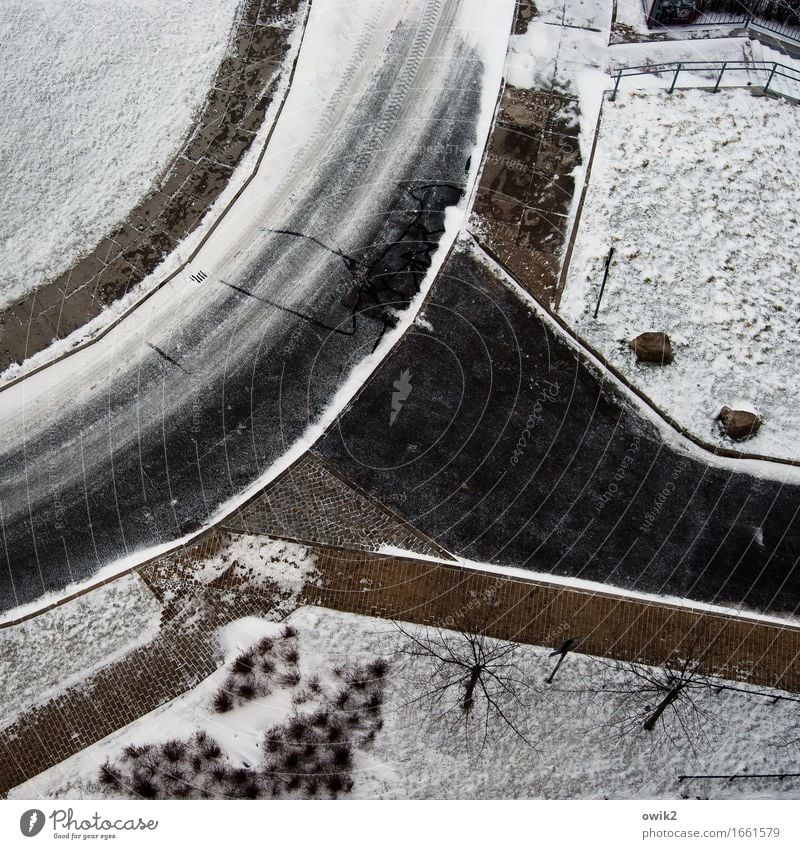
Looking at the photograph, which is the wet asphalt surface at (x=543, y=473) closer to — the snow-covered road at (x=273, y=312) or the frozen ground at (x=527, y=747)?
the snow-covered road at (x=273, y=312)

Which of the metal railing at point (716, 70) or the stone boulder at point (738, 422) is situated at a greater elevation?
the metal railing at point (716, 70)

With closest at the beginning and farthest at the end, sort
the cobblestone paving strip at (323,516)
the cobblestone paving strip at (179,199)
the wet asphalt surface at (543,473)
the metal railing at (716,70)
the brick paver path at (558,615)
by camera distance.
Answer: the brick paver path at (558,615) → the wet asphalt surface at (543,473) → the cobblestone paving strip at (323,516) → the cobblestone paving strip at (179,199) → the metal railing at (716,70)

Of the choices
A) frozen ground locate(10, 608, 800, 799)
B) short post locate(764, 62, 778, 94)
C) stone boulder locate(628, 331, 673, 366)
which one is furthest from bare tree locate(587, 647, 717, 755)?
short post locate(764, 62, 778, 94)

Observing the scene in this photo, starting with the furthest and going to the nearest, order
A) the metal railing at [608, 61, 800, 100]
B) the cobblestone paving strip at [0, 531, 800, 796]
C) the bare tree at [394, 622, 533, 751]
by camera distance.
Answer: the metal railing at [608, 61, 800, 100] < the cobblestone paving strip at [0, 531, 800, 796] < the bare tree at [394, 622, 533, 751]

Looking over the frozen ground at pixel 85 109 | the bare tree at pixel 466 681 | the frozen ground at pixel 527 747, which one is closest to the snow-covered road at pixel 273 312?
the frozen ground at pixel 85 109

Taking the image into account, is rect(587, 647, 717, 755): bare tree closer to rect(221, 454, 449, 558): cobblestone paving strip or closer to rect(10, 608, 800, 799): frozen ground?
rect(10, 608, 800, 799): frozen ground

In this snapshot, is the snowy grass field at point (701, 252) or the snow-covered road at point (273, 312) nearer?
the snow-covered road at point (273, 312)

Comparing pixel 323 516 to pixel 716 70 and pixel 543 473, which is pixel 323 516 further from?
pixel 716 70
